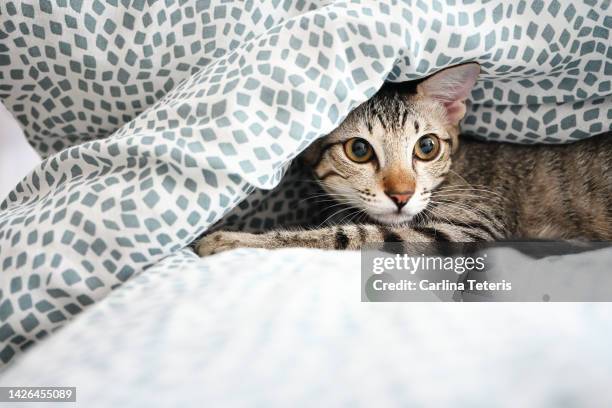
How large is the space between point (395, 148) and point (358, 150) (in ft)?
0.26

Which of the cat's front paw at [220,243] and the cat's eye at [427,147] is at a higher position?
the cat's eye at [427,147]

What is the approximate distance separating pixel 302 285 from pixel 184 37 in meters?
0.61

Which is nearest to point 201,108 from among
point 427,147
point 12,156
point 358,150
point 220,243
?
point 220,243

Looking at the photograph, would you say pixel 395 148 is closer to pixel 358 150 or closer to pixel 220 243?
pixel 358 150

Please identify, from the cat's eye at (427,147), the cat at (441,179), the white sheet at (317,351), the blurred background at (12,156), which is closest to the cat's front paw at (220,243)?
the cat at (441,179)

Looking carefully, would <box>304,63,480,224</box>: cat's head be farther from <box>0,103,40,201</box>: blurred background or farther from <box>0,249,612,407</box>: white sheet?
<box>0,103,40,201</box>: blurred background

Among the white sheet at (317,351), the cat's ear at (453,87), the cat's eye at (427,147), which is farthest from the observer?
the cat's eye at (427,147)

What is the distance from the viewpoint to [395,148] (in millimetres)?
1098

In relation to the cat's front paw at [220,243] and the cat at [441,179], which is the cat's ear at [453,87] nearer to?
the cat at [441,179]

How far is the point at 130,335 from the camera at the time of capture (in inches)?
24.3

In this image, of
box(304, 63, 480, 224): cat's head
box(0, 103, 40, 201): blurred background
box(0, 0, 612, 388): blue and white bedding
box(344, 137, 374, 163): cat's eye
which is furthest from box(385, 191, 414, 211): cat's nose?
box(0, 103, 40, 201): blurred background

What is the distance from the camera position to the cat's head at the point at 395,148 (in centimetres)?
108

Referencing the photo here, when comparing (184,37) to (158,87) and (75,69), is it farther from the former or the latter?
(75,69)

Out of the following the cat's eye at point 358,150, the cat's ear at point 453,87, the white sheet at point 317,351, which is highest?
the cat's ear at point 453,87
